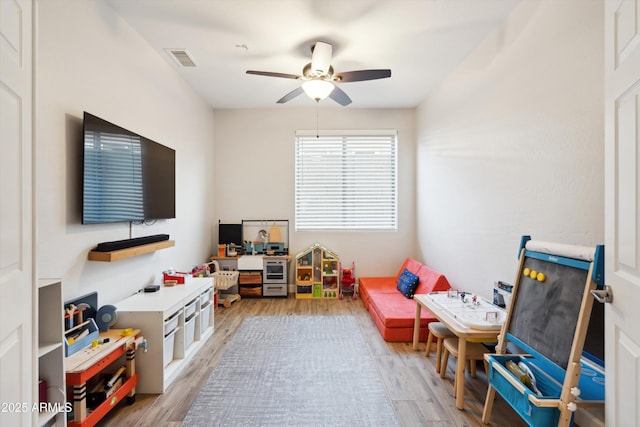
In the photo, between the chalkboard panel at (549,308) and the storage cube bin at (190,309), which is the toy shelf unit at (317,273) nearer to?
the storage cube bin at (190,309)

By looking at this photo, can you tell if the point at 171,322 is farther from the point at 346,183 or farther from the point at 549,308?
the point at 346,183

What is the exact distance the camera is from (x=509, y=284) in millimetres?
2289

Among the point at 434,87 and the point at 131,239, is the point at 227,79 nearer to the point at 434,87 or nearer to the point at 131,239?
the point at 131,239

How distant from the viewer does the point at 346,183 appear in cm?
467

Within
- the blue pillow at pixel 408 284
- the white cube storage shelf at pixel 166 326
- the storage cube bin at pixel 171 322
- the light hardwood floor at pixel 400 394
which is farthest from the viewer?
the blue pillow at pixel 408 284

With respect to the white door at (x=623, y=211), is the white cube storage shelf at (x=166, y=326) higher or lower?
lower

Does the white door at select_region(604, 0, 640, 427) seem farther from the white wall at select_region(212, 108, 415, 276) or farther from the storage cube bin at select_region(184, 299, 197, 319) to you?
the white wall at select_region(212, 108, 415, 276)

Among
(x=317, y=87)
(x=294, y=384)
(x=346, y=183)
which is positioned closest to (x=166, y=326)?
(x=294, y=384)

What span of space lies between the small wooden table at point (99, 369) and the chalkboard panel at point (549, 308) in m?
2.52

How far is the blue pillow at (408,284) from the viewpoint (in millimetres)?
3604

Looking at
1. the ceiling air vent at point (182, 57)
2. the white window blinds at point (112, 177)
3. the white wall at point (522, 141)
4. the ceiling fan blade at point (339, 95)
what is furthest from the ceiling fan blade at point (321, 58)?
the white window blinds at point (112, 177)

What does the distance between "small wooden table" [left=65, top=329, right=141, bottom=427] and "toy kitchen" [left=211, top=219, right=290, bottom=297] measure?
2.27 metres

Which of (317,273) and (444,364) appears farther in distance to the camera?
(317,273)

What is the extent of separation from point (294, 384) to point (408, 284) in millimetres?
2057
